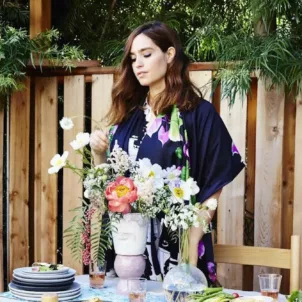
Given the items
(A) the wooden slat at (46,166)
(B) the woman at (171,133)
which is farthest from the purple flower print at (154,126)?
(A) the wooden slat at (46,166)

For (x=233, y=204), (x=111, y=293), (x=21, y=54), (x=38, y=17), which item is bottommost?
(x=111, y=293)

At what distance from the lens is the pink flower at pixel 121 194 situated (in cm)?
163

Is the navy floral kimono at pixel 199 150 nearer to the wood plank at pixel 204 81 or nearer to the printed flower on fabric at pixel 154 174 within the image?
→ the printed flower on fabric at pixel 154 174

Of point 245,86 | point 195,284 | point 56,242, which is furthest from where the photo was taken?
point 56,242

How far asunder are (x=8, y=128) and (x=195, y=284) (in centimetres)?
180

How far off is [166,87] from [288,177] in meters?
0.92

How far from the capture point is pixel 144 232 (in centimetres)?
172

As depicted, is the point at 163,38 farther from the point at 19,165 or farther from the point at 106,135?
the point at 19,165

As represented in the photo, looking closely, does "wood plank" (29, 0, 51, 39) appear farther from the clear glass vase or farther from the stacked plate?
the clear glass vase

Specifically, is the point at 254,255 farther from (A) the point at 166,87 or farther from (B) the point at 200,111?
(A) the point at 166,87

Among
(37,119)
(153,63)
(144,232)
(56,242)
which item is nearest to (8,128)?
(37,119)

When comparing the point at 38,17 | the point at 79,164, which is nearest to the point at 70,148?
the point at 79,164

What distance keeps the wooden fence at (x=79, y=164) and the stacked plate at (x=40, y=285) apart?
120 centimetres

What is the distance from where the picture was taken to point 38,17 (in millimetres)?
3105
